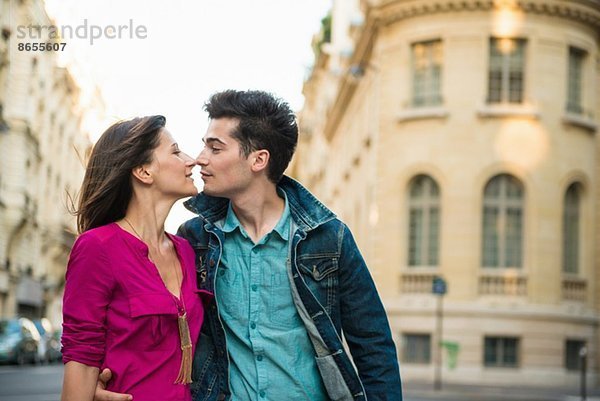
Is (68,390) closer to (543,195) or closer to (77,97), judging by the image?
(543,195)

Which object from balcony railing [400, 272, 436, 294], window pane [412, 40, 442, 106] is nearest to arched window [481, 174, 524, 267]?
balcony railing [400, 272, 436, 294]

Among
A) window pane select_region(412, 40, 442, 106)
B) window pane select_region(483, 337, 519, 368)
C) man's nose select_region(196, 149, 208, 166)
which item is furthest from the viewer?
window pane select_region(412, 40, 442, 106)

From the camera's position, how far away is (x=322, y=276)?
4406mm

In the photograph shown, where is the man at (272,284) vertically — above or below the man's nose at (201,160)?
below

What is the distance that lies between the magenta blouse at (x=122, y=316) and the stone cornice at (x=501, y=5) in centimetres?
3062

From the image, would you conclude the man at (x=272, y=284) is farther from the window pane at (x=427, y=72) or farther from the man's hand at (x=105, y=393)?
the window pane at (x=427, y=72)

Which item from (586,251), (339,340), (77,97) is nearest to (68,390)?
(339,340)

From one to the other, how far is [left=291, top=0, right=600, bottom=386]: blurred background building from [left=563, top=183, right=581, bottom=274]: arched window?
0.03 m

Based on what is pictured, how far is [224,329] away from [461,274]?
2930 cm

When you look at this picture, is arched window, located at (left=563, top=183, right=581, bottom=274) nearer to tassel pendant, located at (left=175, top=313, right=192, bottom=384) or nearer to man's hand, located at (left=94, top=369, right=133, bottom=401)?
tassel pendant, located at (left=175, top=313, right=192, bottom=384)

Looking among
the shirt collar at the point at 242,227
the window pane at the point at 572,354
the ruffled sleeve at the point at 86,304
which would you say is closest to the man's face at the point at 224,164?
the shirt collar at the point at 242,227

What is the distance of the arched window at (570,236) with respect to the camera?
3466 centimetres

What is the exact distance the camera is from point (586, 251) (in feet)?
114

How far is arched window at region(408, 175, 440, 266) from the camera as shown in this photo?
111 ft
